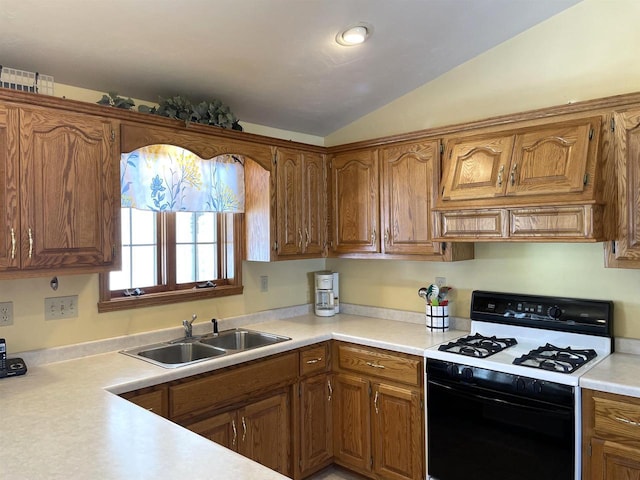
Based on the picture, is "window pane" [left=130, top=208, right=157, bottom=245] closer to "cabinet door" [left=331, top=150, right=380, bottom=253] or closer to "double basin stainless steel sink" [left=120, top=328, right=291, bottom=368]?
"double basin stainless steel sink" [left=120, top=328, right=291, bottom=368]

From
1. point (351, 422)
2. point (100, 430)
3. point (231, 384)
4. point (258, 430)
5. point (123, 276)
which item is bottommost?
point (351, 422)

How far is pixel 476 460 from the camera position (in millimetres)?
2467

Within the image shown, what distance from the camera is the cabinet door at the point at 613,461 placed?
78.4 inches

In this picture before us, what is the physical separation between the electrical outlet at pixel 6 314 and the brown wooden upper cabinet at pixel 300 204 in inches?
61.3

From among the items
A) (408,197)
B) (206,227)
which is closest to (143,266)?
(206,227)

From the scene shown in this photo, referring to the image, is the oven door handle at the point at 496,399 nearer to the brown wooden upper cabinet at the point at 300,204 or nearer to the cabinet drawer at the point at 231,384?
the cabinet drawer at the point at 231,384

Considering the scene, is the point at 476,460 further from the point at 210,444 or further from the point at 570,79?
the point at 570,79

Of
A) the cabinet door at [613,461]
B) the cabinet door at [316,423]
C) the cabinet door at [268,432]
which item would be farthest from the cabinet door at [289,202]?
the cabinet door at [613,461]

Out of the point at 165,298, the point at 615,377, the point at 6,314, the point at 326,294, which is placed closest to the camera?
the point at 615,377

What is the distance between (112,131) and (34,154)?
1.27 ft

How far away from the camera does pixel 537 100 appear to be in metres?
2.84

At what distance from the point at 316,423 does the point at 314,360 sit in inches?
16.1

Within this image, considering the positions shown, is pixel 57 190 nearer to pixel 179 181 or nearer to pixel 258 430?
pixel 179 181

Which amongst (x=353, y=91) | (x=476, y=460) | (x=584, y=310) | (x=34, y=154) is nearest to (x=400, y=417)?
(x=476, y=460)
